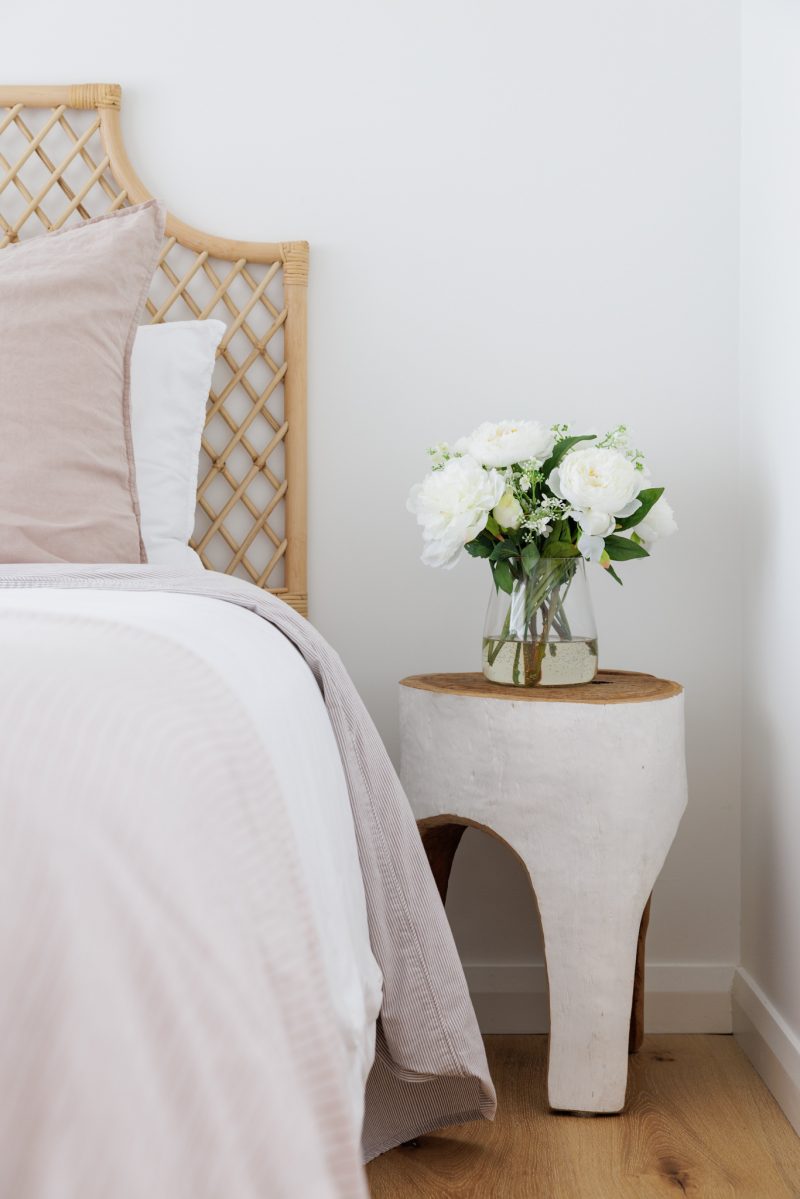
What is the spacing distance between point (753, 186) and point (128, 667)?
1.56m

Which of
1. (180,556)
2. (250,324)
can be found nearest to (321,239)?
(250,324)

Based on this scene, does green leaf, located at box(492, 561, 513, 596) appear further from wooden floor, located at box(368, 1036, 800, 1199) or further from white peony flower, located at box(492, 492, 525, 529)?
wooden floor, located at box(368, 1036, 800, 1199)

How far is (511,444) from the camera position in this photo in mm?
1504

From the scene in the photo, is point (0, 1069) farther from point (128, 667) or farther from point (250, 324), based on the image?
point (250, 324)

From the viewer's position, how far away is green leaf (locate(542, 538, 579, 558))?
1.52 m

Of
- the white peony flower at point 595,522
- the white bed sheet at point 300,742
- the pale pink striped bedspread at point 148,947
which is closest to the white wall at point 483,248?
the white peony flower at point 595,522

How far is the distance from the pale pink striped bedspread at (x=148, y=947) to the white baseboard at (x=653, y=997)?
135cm

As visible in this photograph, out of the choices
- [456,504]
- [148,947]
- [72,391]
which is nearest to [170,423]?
[72,391]

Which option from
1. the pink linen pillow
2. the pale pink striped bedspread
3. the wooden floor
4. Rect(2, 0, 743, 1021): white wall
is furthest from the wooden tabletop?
the pale pink striped bedspread

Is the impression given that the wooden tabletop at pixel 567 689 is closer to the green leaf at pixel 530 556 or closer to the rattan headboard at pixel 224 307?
the green leaf at pixel 530 556

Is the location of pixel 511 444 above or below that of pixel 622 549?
above

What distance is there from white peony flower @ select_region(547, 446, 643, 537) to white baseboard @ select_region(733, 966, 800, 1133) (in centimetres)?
79

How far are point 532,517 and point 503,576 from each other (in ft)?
0.33

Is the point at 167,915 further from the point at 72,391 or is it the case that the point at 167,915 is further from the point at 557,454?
the point at 557,454
